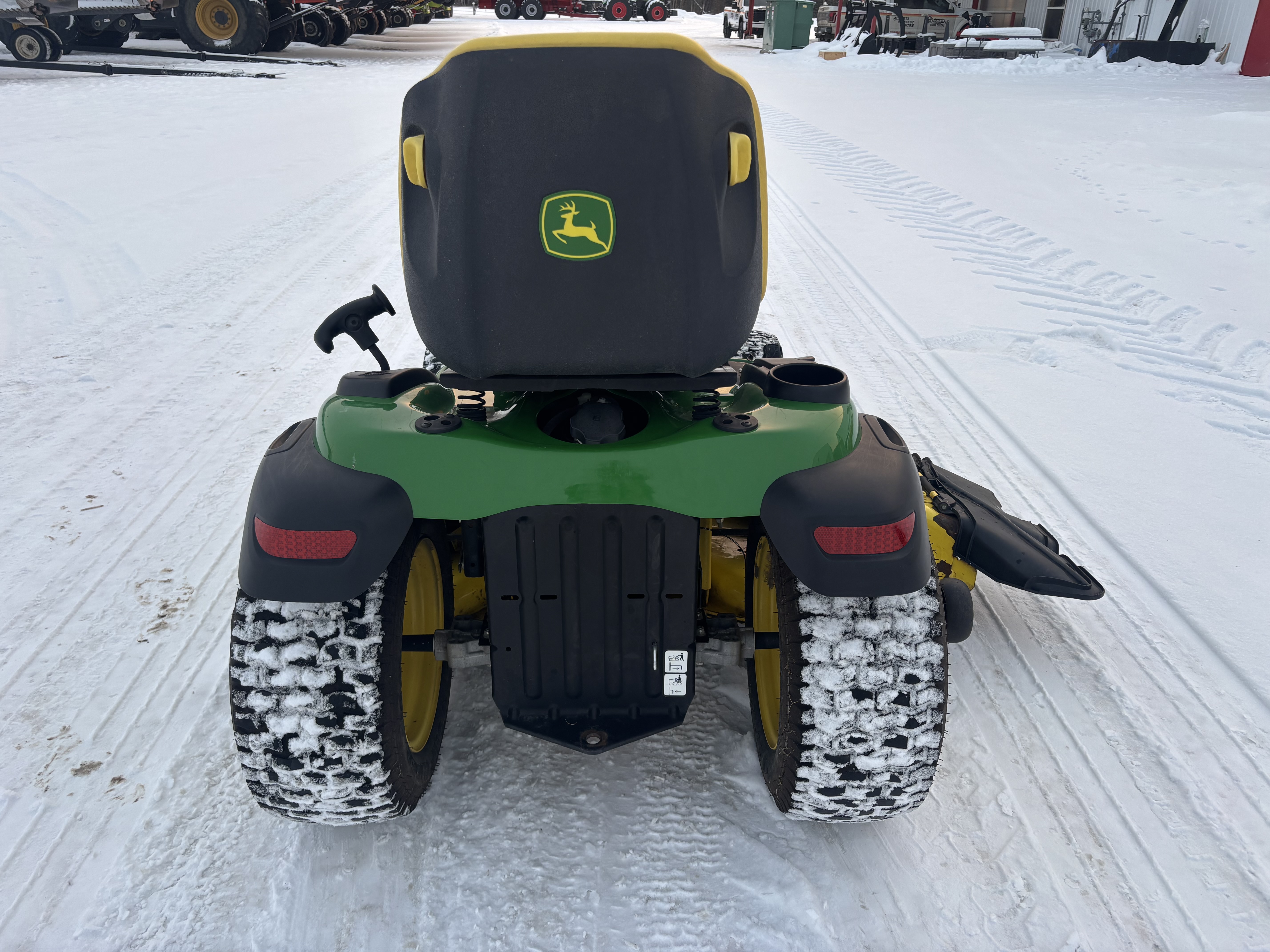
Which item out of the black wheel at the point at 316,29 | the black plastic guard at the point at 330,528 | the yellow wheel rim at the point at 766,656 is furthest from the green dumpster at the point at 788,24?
the black plastic guard at the point at 330,528

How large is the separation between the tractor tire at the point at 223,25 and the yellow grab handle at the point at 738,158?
19389 mm

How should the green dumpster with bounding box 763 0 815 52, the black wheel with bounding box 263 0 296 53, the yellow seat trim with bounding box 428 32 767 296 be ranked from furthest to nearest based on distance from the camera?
the green dumpster with bounding box 763 0 815 52
the black wheel with bounding box 263 0 296 53
the yellow seat trim with bounding box 428 32 767 296

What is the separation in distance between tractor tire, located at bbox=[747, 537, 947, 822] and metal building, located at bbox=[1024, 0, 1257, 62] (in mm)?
19991

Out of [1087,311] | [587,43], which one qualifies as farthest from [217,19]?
[587,43]

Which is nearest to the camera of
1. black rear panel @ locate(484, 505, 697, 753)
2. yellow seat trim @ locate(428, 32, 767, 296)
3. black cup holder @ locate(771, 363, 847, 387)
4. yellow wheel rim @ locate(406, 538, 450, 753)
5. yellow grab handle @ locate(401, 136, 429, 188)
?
yellow seat trim @ locate(428, 32, 767, 296)

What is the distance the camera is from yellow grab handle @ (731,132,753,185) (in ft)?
4.81

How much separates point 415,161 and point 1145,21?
24.4 metres

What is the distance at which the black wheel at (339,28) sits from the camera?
20.9 metres

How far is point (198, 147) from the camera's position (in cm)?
938

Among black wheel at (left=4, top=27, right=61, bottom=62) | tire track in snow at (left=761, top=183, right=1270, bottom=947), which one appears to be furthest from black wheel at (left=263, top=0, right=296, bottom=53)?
tire track in snow at (left=761, top=183, right=1270, bottom=947)

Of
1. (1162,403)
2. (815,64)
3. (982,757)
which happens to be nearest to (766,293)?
Result: (1162,403)

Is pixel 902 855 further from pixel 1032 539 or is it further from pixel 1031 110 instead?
pixel 1031 110

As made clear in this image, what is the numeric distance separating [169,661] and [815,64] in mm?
22484

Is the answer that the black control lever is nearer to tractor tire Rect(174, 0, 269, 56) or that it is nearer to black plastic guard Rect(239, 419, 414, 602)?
black plastic guard Rect(239, 419, 414, 602)
